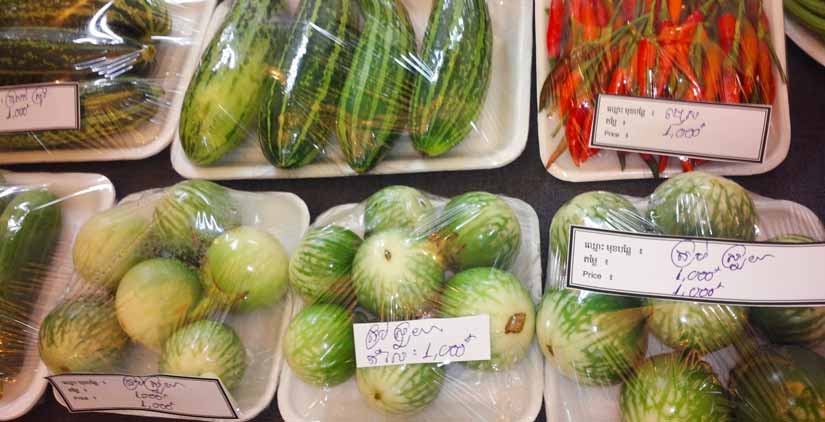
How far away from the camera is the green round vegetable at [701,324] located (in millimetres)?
743

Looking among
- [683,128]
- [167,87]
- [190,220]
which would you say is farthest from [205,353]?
[683,128]

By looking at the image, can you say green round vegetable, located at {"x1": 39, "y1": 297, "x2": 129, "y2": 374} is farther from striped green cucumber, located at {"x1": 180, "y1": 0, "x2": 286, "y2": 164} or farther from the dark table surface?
striped green cucumber, located at {"x1": 180, "y1": 0, "x2": 286, "y2": 164}

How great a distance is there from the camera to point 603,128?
3.23ft

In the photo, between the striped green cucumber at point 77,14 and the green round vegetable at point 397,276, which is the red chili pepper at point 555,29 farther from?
the striped green cucumber at point 77,14

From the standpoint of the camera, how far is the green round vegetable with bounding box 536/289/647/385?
77 centimetres

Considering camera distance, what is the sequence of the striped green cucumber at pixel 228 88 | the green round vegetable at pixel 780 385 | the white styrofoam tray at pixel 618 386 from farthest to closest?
the striped green cucumber at pixel 228 88 < the white styrofoam tray at pixel 618 386 < the green round vegetable at pixel 780 385

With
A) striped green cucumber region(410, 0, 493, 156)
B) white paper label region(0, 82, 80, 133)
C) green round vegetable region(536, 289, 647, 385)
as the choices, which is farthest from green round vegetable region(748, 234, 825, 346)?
white paper label region(0, 82, 80, 133)

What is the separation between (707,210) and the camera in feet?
2.61

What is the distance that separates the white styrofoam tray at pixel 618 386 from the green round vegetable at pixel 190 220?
0.56m

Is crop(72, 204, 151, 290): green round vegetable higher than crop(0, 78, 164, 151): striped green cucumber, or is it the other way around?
crop(0, 78, 164, 151): striped green cucumber

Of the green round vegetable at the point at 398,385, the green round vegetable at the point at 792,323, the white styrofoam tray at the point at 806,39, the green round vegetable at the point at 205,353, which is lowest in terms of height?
the green round vegetable at the point at 205,353

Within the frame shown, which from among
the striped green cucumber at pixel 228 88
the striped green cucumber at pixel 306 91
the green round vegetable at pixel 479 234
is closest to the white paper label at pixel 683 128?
the green round vegetable at pixel 479 234

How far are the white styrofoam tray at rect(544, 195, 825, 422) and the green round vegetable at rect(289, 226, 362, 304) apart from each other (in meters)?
0.32

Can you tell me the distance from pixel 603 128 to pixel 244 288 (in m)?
0.62
